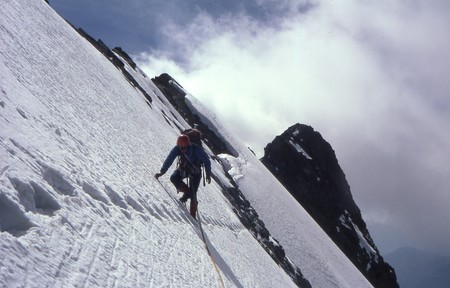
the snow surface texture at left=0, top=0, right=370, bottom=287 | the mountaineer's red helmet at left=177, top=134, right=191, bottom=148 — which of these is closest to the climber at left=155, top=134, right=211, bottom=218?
the mountaineer's red helmet at left=177, top=134, right=191, bottom=148

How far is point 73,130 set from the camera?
675 centimetres

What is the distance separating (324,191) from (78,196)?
55.3m

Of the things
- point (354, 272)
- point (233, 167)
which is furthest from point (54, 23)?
point (354, 272)

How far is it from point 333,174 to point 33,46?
57348 mm

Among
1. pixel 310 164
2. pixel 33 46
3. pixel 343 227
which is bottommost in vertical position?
pixel 33 46

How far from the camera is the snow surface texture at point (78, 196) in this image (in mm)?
3285

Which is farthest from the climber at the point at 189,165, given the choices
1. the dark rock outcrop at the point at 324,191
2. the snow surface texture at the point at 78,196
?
the dark rock outcrop at the point at 324,191

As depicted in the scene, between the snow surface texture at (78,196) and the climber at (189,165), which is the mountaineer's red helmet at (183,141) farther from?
the snow surface texture at (78,196)

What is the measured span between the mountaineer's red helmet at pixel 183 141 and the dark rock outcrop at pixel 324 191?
46088 millimetres

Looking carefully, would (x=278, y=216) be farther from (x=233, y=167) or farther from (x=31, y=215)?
(x=31, y=215)

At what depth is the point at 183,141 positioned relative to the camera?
9352 mm

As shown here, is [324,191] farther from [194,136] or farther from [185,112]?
[194,136]

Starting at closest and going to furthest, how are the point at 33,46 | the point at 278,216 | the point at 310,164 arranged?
the point at 33,46 → the point at 278,216 → the point at 310,164

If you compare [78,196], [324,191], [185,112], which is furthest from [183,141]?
[324,191]
